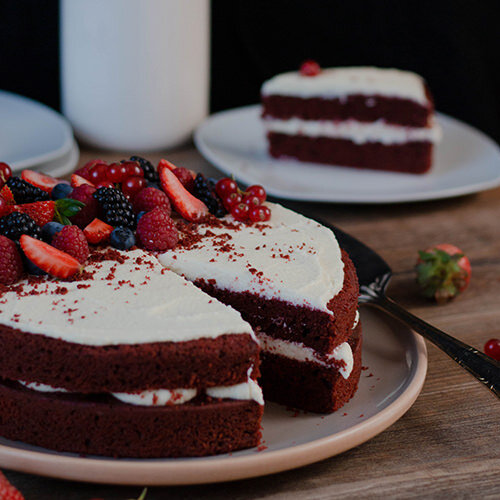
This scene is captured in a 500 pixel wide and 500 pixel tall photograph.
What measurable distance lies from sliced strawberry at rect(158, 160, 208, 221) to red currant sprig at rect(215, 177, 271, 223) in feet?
0.28

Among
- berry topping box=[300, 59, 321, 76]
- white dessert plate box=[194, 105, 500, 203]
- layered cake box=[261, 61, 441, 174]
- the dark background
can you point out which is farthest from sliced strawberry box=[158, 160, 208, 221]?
the dark background

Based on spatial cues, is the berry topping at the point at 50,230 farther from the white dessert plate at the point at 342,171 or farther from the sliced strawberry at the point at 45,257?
the white dessert plate at the point at 342,171

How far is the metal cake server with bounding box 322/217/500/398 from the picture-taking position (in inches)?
73.4

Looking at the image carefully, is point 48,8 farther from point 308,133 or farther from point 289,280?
point 289,280

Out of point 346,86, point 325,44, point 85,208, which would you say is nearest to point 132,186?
point 85,208

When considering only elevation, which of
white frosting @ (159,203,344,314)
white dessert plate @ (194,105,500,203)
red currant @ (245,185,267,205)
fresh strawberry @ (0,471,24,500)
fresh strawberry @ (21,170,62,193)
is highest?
fresh strawberry @ (21,170,62,193)

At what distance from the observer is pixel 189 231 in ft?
7.25

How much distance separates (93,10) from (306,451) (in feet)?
8.63

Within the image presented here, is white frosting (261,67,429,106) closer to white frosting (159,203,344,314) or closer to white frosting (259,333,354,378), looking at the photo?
white frosting (159,203,344,314)

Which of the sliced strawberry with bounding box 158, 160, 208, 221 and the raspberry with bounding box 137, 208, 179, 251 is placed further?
the sliced strawberry with bounding box 158, 160, 208, 221

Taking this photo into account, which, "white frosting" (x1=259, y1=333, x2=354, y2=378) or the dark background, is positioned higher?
the dark background

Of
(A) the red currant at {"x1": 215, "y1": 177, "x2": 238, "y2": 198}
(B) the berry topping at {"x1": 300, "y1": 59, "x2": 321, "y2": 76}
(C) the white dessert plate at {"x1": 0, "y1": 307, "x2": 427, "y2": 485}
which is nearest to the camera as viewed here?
(C) the white dessert plate at {"x1": 0, "y1": 307, "x2": 427, "y2": 485}

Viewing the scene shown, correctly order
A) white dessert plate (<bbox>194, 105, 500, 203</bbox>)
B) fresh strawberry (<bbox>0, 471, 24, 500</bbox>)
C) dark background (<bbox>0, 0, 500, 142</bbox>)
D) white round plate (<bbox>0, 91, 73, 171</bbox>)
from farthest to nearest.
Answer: dark background (<bbox>0, 0, 500, 142</bbox>) → white dessert plate (<bbox>194, 105, 500, 203</bbox>) → white round plate (<bbox>0, 91, 73, 171</bbox>) → fresh strawberry (<bbox>0, 471, 24, 500</bbox>)

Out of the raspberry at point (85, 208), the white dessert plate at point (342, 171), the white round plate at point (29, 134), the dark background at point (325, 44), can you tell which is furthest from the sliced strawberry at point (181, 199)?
the dark background at point (325, 44)
